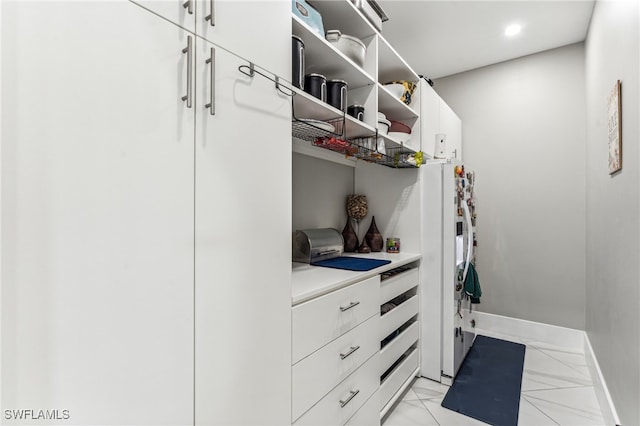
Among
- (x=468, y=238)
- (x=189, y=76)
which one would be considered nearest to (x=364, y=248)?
(x=468, y=238)

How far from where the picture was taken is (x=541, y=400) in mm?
2039

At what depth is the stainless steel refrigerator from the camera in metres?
2.22

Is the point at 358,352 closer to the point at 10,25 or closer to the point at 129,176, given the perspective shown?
the point at 129,176

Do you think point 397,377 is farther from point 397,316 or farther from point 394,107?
point 394,107

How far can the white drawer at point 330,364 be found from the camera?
118 cm

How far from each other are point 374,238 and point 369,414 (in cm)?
115

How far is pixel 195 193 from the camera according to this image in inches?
32.2

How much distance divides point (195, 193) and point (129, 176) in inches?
6.4

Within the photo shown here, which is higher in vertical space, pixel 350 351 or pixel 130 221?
pixel 130 221

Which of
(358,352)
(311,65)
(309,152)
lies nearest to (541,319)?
(358,352)

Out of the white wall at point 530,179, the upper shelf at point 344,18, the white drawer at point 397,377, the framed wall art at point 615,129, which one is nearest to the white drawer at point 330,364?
the white drawer at point 397,377

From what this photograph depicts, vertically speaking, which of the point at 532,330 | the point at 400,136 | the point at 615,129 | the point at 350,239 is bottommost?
the point at 532,330

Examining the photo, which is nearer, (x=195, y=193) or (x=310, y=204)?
(x=195, y=193)

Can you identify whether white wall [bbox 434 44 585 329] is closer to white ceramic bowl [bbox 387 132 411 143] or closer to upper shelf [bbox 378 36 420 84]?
upper shelf [bbox 378 36 420 84]
